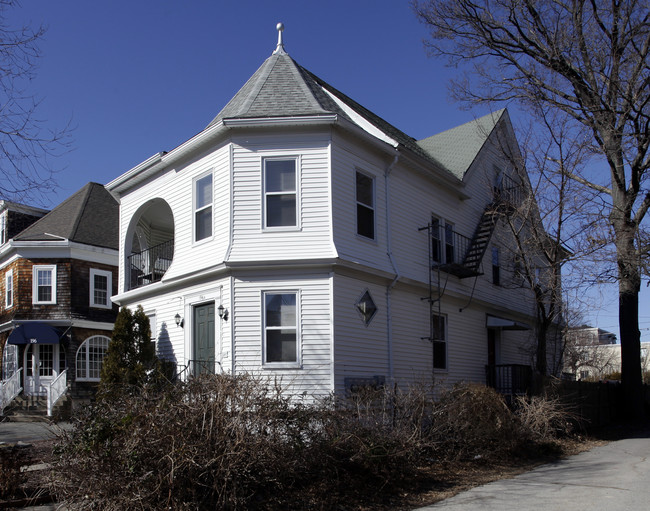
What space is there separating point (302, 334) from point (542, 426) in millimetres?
5584

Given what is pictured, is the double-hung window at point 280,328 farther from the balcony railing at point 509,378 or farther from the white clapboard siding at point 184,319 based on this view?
the balcony railing at point 509,378

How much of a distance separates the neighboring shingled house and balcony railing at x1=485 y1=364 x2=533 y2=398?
14.8 metres

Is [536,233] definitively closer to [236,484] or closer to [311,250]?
[311,250]

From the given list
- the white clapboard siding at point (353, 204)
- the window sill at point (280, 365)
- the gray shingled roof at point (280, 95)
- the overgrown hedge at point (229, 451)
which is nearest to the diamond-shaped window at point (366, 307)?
the white clapboard siding at point (353, 204)

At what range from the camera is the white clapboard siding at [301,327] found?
1273cm

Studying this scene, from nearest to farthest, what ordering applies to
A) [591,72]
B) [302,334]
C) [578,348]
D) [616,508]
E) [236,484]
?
→ 1. [236,484]
2. [616,508]
3. [302,334]
4. [591,72]
5. [578,348]

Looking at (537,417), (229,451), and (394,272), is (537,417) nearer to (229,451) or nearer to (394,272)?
(394,272)

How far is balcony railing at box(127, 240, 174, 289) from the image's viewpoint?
57.7 feet

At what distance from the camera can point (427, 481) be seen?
9.77 metres

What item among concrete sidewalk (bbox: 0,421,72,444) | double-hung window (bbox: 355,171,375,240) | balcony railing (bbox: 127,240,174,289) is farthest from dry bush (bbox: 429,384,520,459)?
balcony railing (bbox: 127,240,174,289)

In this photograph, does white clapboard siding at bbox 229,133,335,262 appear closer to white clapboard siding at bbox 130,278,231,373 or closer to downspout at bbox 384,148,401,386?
white clapboard siding at bbox 130,278,231,373

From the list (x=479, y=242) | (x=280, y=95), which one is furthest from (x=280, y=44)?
(x=479, y=242)

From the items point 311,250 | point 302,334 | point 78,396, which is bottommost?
point 78,396

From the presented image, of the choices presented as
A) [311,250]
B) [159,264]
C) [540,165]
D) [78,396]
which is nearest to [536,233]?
[540,165]
